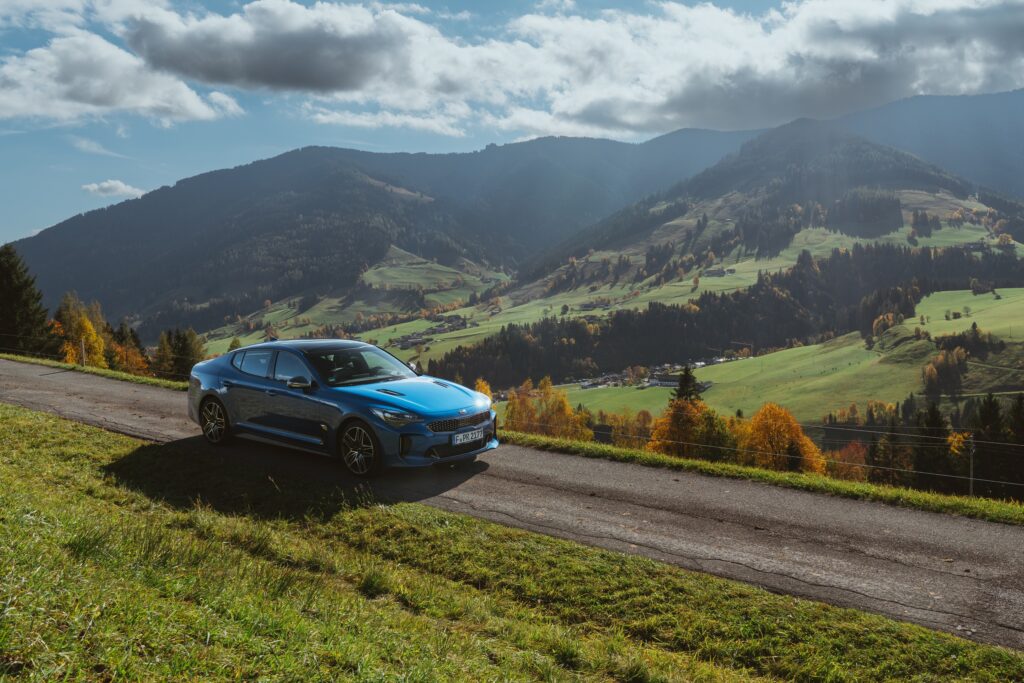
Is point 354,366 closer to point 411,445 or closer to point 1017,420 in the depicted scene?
point 411,445

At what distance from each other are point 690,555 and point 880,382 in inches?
7132

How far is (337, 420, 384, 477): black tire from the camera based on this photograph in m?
10.2

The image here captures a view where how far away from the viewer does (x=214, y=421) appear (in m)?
12.2

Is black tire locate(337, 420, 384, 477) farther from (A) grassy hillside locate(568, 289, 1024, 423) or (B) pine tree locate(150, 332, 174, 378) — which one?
(A) grassy hillside locate(568, 289, 1024, 423)

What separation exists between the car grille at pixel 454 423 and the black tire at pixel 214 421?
4342 mm

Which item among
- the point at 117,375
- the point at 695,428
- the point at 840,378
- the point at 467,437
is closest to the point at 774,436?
the point at 695,428

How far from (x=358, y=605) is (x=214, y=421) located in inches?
309

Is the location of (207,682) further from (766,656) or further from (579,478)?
(579,478)

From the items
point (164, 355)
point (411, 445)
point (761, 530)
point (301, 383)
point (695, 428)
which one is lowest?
point (695, 428)

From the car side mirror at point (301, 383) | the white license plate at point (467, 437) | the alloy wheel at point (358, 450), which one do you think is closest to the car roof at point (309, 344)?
the car side mirror at point (301, 383)

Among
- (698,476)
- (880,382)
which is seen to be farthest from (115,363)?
(880,382)

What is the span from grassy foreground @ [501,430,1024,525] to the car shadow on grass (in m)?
2.25

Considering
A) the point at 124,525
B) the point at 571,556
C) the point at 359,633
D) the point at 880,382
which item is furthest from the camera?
the point at 880,382

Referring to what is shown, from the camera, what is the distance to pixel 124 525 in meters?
6.80
